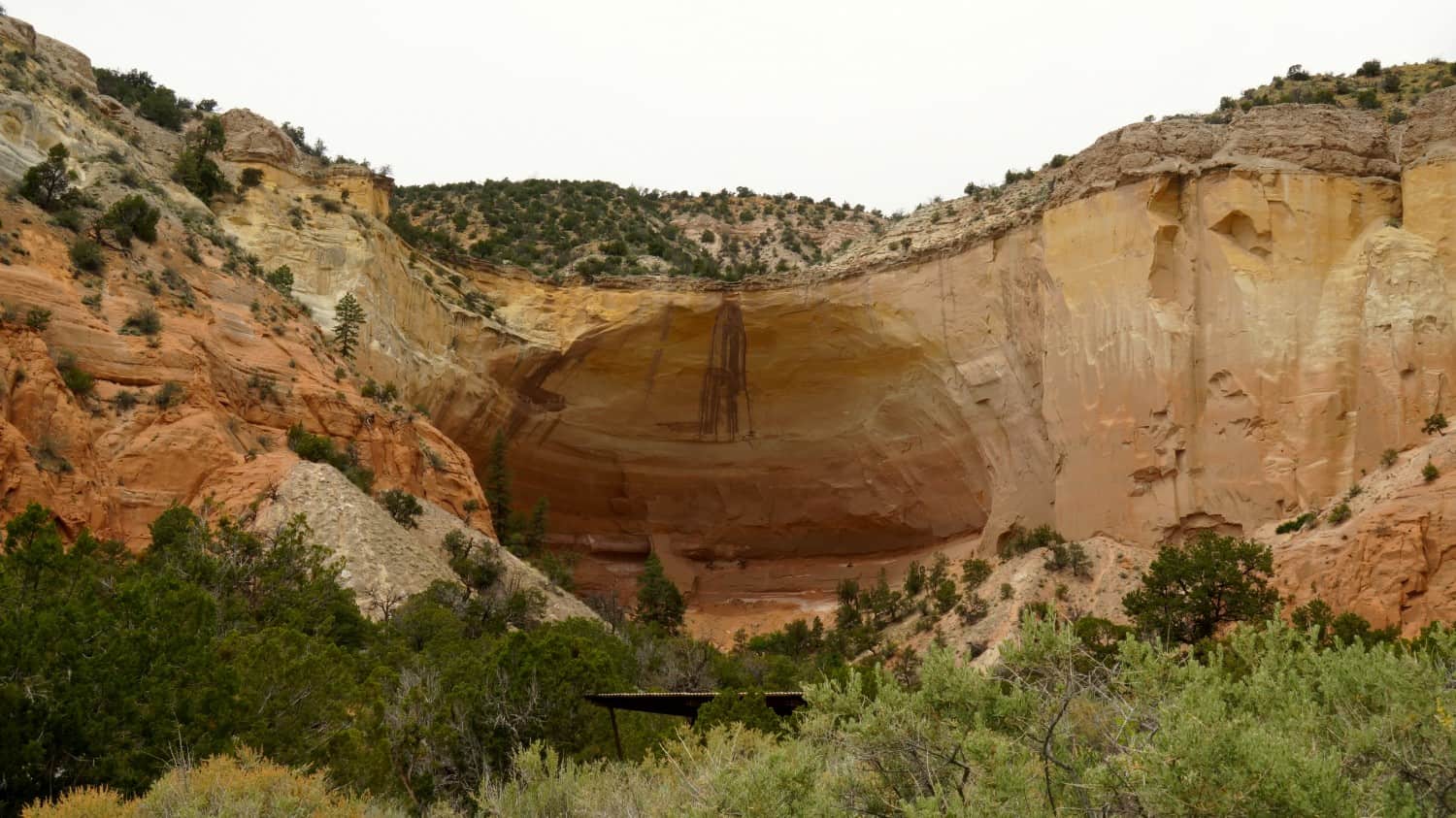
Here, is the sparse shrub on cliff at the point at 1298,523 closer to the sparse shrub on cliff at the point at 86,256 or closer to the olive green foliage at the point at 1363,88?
the olive green foliage at the point at 1363,88

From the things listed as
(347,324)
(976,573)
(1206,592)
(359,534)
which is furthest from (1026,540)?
(347,324)

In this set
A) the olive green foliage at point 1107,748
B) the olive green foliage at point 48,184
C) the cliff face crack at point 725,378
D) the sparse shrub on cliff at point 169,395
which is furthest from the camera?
the cliff face crack at point 725,378

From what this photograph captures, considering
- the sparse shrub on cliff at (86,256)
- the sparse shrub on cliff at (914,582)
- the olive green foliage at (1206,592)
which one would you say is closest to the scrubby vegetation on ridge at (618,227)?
the sparse shrub on cliff at (914,582)

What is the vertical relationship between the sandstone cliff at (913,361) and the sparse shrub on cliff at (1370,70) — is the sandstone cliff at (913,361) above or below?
below

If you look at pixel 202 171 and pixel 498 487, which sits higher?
pixel 202 171

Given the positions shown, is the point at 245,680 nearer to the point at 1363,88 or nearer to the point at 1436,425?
the point at 1436,425

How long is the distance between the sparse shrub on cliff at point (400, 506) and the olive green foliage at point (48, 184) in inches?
422

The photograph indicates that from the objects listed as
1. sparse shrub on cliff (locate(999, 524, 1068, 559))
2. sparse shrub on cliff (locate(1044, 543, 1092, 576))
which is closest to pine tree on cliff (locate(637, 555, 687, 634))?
sparse shrub on cliff (locate(999, 524, 1068, 559))

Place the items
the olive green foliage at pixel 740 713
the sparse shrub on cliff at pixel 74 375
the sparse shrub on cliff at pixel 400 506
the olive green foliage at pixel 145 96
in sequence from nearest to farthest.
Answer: the olive green foliage at pixel 740 713 → the sparse shrub on cliff at pixel 74 375 → the sparse shrub on cliff at pixel 400 506 → the olive green foliage at pixel 145 96

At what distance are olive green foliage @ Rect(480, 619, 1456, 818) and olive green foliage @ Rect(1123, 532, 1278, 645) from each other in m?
14.5

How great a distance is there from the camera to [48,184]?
32.3 m

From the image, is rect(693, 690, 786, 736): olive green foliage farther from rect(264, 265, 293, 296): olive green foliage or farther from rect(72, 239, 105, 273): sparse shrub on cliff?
rect(264, 265, 293, 296): olive green foliage

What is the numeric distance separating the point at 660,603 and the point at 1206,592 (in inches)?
724

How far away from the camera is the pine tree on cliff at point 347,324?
123ft
